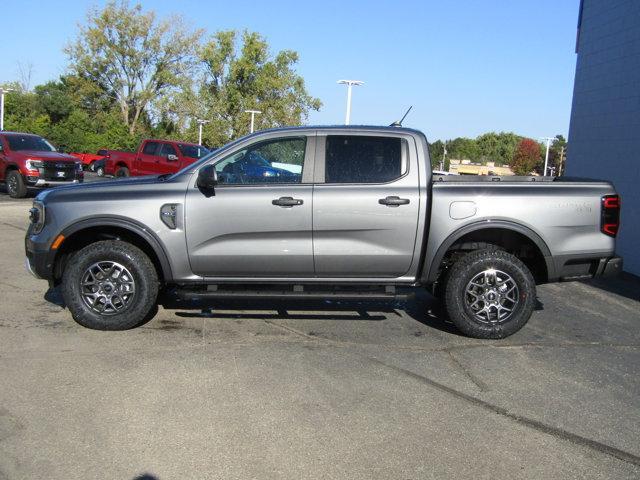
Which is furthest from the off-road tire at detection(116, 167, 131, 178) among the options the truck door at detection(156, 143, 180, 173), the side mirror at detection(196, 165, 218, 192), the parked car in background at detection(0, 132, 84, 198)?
the side mirror at detection(196, 165, 218, 192)

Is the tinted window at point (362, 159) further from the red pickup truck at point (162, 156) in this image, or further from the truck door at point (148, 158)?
the truck door at point (148, 158)

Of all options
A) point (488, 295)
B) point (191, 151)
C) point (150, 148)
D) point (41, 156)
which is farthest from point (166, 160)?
point (488, 295)

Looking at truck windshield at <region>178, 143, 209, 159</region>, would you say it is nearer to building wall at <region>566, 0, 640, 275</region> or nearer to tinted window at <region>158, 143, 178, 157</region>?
tinted window at <region>158, 143, 178, 157</region>

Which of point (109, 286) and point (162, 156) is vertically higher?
point (162, 156)

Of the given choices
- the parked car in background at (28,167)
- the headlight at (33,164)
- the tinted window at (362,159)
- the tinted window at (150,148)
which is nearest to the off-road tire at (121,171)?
the tinted window at (150,148)

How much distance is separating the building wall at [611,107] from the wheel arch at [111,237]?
827 cm

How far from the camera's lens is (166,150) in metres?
22.2

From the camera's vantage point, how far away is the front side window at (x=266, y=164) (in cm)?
599

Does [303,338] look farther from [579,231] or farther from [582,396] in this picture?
[579,231]

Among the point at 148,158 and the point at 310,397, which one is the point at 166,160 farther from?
the point at 310,397

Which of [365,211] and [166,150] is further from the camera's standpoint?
[166,150]

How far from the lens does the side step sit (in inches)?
230

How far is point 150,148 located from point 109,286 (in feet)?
58.1

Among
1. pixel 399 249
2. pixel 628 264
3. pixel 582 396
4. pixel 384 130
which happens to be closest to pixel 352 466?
pixel 582 396
